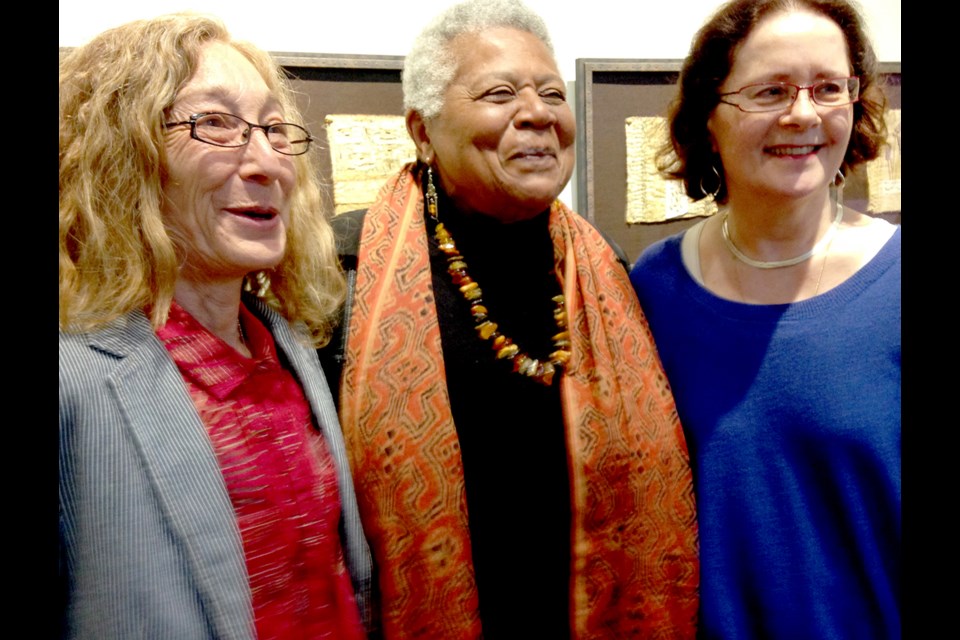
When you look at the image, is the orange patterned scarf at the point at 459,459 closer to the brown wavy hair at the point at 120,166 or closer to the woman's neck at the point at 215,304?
the woman's neck at the point at 215,304

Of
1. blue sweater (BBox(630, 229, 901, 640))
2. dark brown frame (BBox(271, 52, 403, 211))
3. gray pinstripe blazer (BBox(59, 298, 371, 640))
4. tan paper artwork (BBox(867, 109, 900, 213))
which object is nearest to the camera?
gray pinstripe blazer (BBox(59, 298, 371, 640))

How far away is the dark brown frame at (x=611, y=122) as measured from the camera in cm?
169

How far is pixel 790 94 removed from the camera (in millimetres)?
1203

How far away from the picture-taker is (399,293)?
4.12 feet

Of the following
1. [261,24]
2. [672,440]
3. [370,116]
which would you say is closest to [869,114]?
[672,440]

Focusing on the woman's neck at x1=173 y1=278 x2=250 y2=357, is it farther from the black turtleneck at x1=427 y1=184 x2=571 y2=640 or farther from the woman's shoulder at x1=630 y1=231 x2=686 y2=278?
the woman's shoulder at x1=630 y1=231 x2=686 y2=278

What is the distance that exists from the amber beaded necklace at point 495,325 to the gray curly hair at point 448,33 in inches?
6.8

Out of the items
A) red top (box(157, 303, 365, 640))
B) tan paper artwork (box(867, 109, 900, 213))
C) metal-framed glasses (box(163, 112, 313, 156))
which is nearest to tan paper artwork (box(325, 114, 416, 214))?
metal-framed glasses (box(163, 112, 313, 156))

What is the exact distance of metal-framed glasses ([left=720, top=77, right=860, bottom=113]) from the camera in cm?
120

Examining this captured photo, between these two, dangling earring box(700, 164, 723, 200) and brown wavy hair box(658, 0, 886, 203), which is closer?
brown wavy hair box(658, 0, 886, 203)

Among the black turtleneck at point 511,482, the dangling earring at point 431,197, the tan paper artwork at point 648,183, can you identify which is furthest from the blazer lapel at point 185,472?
the tan paper artwork at point 648,183

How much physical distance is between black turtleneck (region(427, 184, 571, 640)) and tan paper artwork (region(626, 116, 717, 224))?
2.08 feet

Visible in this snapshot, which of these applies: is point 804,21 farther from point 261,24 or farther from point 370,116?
point 261,24

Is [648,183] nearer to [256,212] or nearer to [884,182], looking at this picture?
[884,182]
